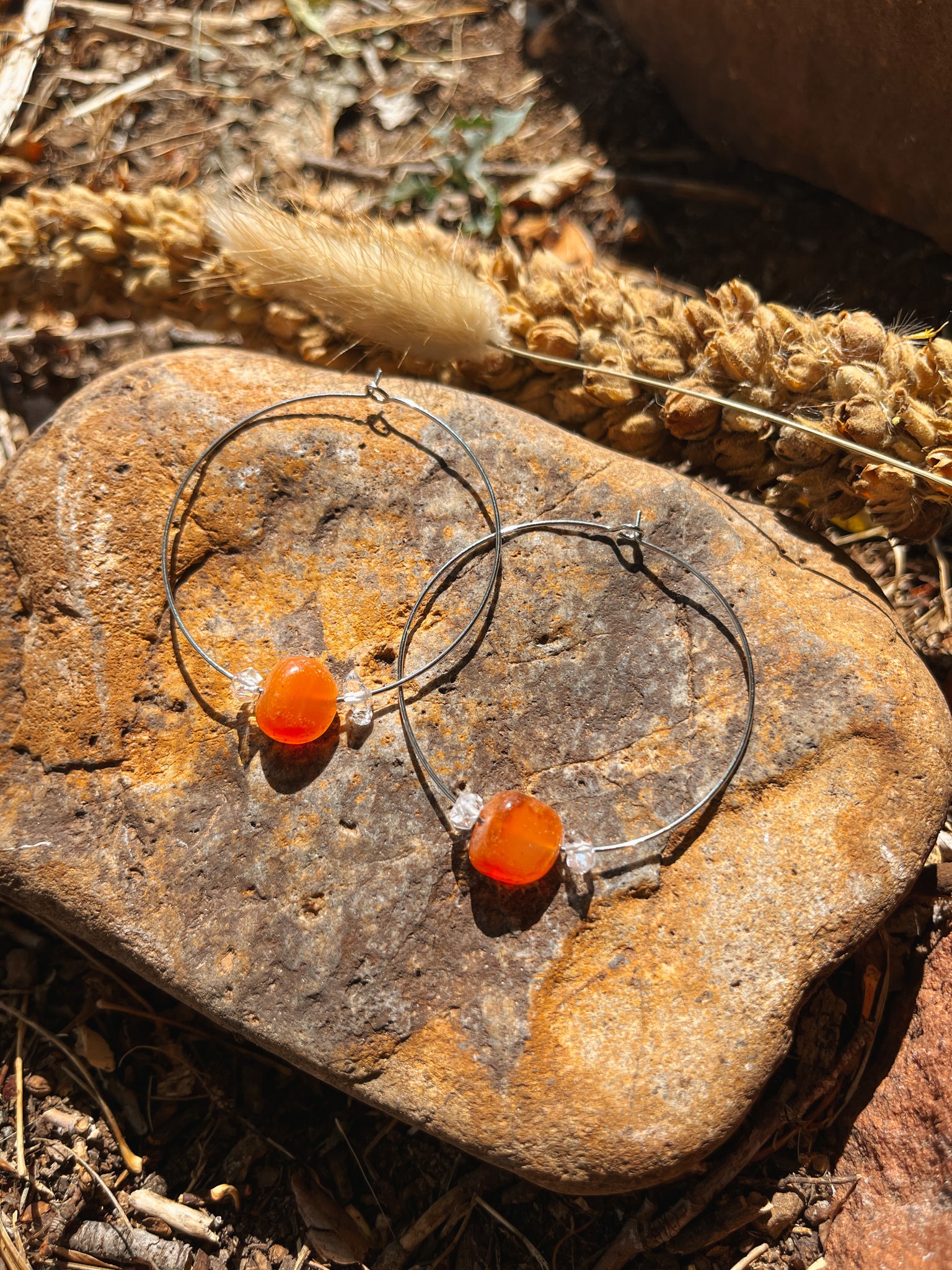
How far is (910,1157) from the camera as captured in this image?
2188 millimetres

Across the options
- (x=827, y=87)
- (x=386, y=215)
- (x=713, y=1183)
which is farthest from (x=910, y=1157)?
(x=386, y=215)

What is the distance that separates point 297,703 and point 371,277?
1284 mm

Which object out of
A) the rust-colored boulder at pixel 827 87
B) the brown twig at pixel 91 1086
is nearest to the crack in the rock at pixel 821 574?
the rust-colored boulder at pixel 827 87

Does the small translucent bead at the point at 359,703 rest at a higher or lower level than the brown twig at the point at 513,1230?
higher

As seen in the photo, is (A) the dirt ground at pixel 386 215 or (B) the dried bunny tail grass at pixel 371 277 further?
(B) the dried bunny tail grass at pixel 371 277

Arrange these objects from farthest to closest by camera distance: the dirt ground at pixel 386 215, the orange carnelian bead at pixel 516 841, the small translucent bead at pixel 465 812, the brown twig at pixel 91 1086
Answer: the brown twig at pixel 91 1086 → the dirt ground at pixel 386 215 → the small translucent bead at pixel 465 812 → the orange carnelian bead at pixel 516 841

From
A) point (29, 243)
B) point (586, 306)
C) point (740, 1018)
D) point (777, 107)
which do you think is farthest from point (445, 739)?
point (777, 107)

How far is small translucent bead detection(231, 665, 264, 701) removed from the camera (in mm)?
2418

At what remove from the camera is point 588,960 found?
217 centimetres

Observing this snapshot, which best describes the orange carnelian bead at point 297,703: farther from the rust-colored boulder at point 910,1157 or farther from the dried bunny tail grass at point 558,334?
the rust-colored boulder at point 910,1157

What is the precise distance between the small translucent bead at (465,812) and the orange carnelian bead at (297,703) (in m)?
0.39

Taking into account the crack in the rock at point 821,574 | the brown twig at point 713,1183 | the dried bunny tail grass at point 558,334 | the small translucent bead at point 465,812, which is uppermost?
the dried bunny tail grass at point 558,334

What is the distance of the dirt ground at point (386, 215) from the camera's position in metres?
2.39

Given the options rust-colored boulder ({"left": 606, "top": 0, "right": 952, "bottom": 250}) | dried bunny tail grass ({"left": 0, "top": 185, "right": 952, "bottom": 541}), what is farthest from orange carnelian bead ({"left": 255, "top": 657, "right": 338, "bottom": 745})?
rust-colored boulder ({"left": 606, "top": 0, "right": 952, "bottom": 250})
